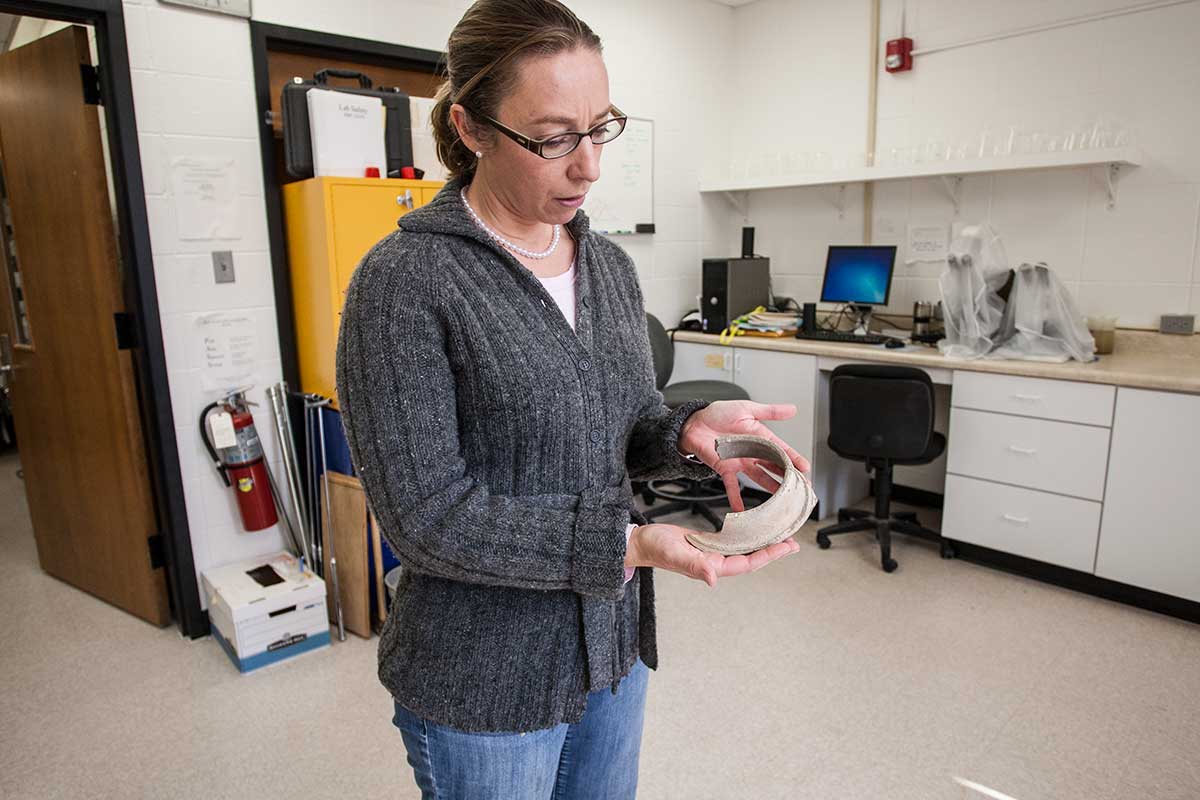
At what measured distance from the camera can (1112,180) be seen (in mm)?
3264

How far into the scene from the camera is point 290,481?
2879 millimetres

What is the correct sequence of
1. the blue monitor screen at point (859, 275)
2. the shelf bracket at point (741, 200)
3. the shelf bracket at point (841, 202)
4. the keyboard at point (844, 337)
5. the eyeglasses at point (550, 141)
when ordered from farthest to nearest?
the shelf bracket at point (741, 200), the shelf bracket at point (841, 202), the blue monitor screen at point (859, 275), the keyboard at point (844, 337), the eyeglasses at point (550, 141)

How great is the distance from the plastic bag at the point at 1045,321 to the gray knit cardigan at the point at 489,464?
2.59 meters

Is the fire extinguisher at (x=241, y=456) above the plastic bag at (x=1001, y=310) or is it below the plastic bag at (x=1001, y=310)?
below

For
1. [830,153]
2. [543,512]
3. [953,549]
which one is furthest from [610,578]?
[830,153]

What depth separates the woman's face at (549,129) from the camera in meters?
0.90

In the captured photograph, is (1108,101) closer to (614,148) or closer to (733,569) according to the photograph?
(614,148)

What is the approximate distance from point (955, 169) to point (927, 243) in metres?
0.50

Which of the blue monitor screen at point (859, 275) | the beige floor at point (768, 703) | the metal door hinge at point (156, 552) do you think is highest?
the blue monitor screen at point (859, 275)

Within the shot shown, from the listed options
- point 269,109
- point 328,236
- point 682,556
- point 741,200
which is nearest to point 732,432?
point 682,556

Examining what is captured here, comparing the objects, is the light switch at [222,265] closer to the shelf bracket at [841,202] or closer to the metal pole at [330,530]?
the metal pole at [330,530]

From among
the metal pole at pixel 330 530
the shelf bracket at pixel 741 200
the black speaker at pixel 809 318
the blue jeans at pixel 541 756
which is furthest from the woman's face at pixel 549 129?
the shelf bracket at pixel 741 200

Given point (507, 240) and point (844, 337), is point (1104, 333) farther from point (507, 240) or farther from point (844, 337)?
point (507, 240)

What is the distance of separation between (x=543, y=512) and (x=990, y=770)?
1811mm
